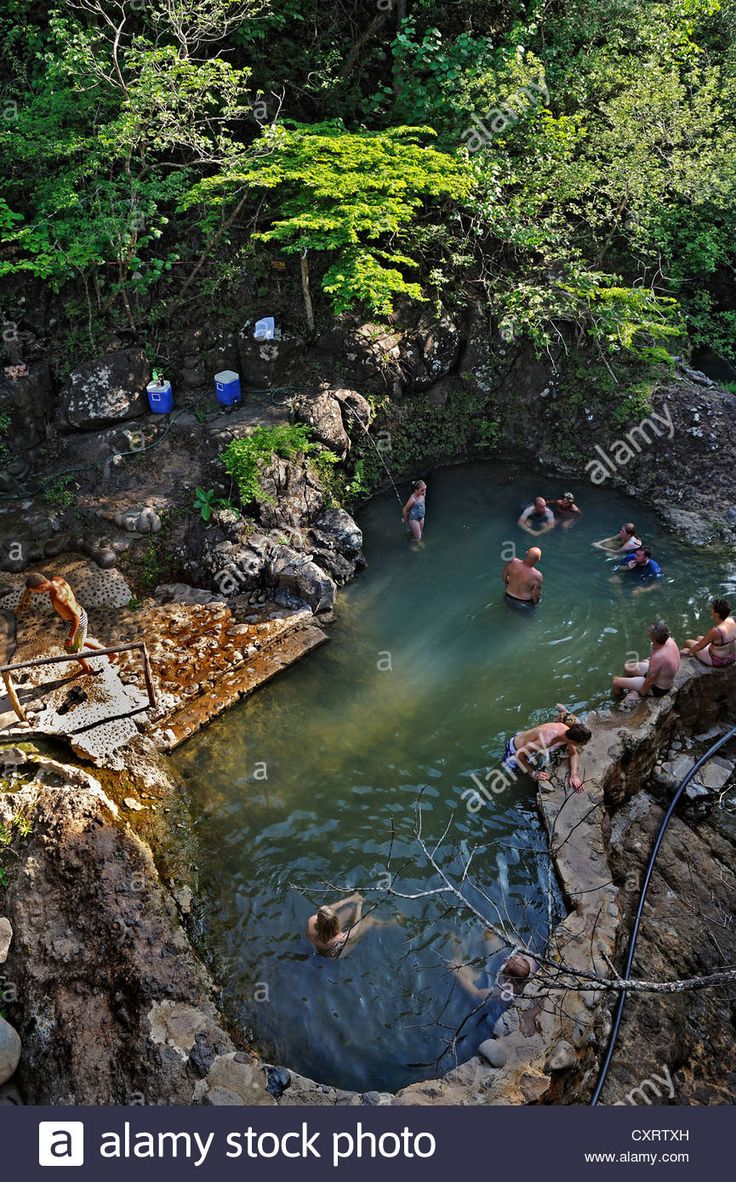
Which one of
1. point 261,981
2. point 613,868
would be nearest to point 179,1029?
point 261,981

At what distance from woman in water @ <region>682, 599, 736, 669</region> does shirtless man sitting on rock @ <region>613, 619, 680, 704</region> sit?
626 millimetres

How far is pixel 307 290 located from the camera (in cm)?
1249

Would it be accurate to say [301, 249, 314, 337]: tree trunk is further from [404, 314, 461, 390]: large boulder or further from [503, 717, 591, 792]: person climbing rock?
[503, 717, 591, 792]: person climbing rock

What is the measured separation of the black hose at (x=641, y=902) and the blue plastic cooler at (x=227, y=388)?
8.95m

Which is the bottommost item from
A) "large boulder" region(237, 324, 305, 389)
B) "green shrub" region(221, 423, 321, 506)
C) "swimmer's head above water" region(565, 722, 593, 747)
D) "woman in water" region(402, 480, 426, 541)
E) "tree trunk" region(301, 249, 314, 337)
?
"swimmer's head above water" region(565, 722, 593, 747)

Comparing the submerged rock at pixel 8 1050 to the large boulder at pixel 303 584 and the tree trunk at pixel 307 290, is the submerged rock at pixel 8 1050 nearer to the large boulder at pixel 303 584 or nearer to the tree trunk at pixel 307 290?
the large boulder at pixel 303 584

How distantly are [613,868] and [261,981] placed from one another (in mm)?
3712

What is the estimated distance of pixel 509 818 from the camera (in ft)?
27.0

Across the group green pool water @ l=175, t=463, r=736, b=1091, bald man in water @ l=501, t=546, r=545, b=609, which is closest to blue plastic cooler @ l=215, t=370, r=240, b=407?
green pool water @ l=175, t=463, r=736, b=1091

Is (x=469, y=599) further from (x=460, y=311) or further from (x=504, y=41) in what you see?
(x=504, y=41)

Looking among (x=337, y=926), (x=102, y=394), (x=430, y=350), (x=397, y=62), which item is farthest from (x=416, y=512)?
(x=397, y=62)

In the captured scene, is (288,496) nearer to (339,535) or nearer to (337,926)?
(339,535)

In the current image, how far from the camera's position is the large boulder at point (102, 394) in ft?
40.1

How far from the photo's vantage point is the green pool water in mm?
6688
